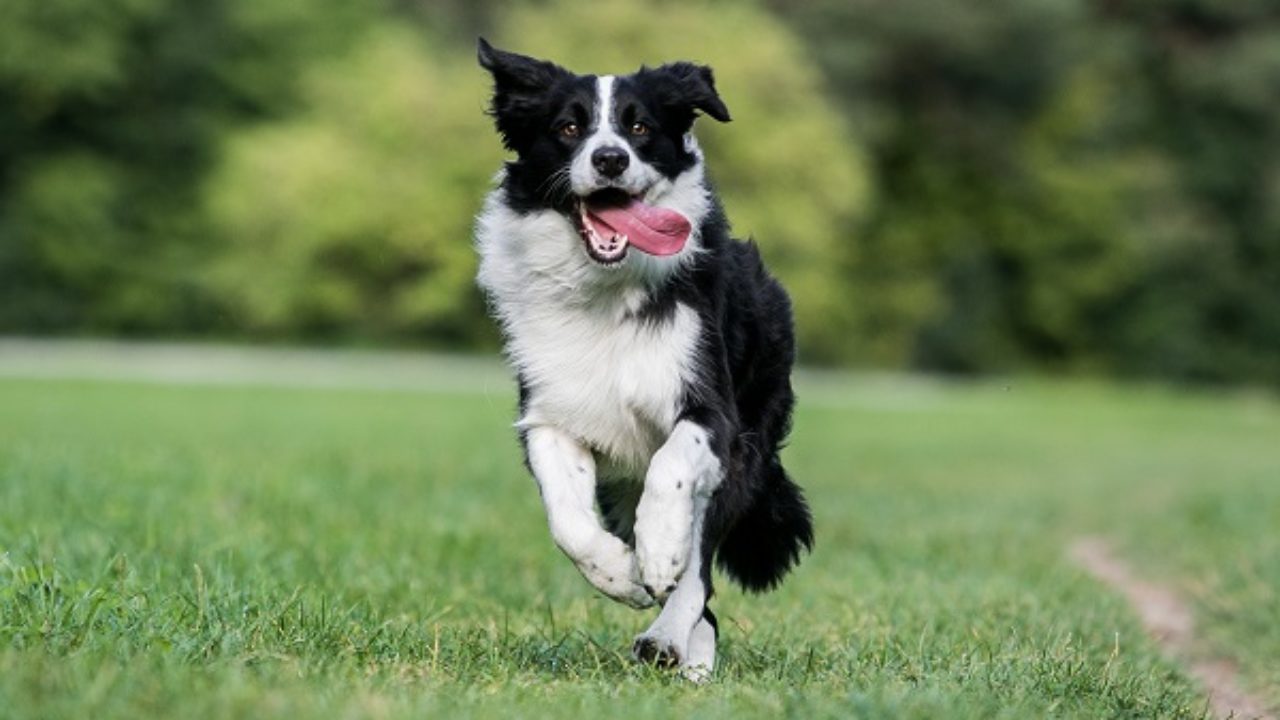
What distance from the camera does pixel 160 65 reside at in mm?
53844

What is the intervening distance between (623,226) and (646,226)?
77 millimetres

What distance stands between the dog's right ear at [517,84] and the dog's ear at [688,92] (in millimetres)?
354

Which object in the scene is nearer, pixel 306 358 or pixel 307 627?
pixel 307 627

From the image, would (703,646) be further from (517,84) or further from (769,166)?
(769,166)

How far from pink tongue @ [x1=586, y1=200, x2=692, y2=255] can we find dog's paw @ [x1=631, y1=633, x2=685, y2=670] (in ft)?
4.08

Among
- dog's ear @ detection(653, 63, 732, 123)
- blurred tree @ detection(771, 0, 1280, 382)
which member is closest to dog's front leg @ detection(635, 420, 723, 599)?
dog's ear @ detection(653, 63, 732, 123)

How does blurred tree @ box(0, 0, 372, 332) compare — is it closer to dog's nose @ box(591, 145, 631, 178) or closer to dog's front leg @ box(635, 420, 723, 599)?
dog's nose @ box(591, 145, 631, 178)

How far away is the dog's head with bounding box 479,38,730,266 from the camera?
600 cm

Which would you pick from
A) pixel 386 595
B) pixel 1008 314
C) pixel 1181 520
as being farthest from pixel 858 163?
pixel 386 595

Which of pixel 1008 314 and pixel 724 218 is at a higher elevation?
pixel 724 218

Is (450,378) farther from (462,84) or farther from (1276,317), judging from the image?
(1276,317)

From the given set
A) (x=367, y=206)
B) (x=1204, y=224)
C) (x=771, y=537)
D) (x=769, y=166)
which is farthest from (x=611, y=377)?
(x=1204, y=224)

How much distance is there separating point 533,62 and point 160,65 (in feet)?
164

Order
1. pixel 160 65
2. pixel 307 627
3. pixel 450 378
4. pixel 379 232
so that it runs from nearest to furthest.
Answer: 1. pixel 307 627
2. pixel 450 378
3. pixel 379 232
4. pixel 160 65
